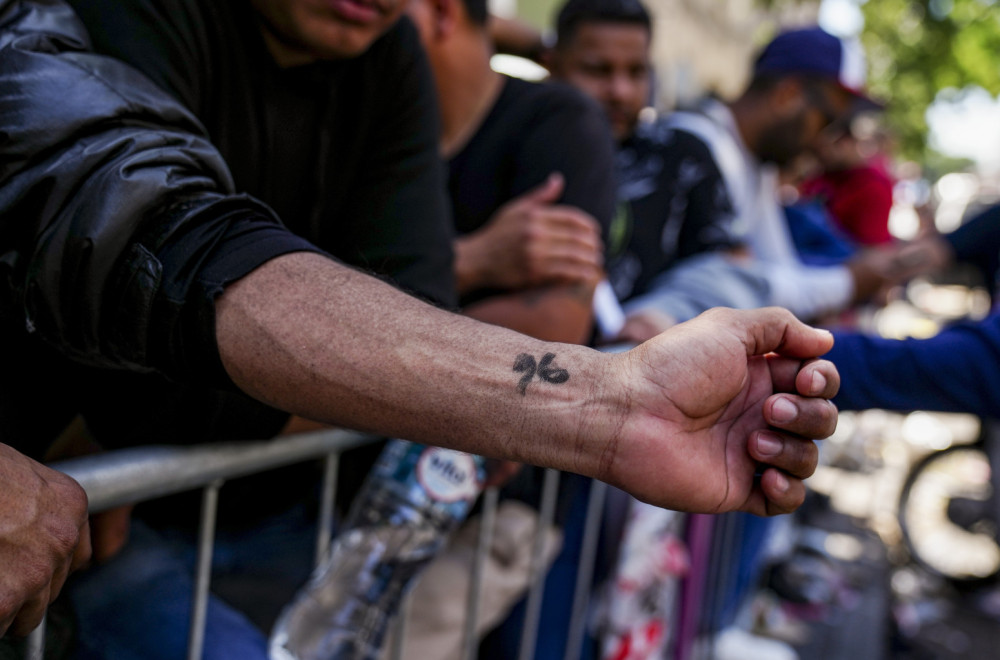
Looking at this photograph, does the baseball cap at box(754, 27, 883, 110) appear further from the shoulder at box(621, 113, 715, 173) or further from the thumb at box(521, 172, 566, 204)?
the thumb at box(521, 172, 566, 204)

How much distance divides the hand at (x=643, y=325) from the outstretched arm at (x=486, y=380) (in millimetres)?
1068

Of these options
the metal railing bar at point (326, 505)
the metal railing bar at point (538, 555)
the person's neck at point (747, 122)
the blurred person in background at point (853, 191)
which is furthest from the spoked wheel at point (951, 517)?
the metal railing bar at point (326, 505)

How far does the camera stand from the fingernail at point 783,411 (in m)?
1.04

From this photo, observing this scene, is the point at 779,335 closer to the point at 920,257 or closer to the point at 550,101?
the point at 550,101

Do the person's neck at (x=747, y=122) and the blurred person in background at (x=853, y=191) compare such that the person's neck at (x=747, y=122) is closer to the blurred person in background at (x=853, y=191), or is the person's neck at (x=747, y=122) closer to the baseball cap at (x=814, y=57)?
the baseball cap at (x=814, y=57)

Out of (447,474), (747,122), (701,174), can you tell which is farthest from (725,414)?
(747,122)

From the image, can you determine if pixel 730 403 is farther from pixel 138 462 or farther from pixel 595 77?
pixel 595 77

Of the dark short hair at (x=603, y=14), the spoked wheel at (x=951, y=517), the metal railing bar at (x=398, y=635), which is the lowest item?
the spoked wheel at (x=951, y=517)

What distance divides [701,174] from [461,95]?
110 cm

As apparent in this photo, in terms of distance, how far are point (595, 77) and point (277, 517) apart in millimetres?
2047

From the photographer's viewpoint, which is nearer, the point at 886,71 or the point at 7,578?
the point at 7,578

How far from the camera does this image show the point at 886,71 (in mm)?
11633

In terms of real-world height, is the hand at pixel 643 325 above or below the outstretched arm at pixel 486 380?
below

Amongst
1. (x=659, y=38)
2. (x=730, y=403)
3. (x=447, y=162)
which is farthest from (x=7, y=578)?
(x=659, y=38)
